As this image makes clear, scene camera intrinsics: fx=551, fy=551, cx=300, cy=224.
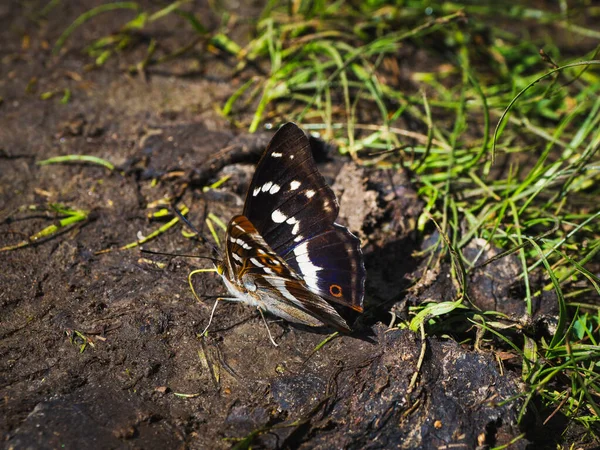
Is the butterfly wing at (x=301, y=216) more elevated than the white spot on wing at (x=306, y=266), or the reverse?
the butterfly wing at (x=301, y=216)

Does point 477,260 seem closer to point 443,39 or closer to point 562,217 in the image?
point 562,217

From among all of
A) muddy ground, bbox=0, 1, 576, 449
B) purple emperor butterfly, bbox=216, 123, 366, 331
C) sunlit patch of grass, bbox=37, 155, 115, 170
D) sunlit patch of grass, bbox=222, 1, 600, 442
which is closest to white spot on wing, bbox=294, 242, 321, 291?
purple emperor butterfly, bbox=216, 123, 366, 331

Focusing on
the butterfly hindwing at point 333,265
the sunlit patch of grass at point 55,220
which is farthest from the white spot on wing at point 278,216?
the sunlit patch of grass at point 55,220

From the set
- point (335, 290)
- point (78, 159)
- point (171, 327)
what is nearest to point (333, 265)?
point (335, 290)

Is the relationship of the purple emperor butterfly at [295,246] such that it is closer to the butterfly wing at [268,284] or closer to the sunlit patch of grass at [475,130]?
the butterfly wing at [268,284]

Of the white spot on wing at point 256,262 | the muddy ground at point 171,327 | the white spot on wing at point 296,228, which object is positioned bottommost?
the muddy ground at point 171,327

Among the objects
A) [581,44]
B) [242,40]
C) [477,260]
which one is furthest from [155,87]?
[581,44]

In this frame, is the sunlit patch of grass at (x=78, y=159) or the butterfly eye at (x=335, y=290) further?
the sunlit patch of grass at (x=78, y=159)
